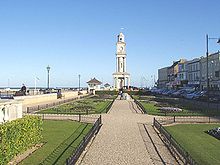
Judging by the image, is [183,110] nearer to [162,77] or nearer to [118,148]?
[118,148]

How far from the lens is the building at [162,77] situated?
512ft

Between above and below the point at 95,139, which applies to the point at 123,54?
above

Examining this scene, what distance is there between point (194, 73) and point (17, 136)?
93.0 meters

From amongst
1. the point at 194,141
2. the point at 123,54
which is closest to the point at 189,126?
the point at 194,141

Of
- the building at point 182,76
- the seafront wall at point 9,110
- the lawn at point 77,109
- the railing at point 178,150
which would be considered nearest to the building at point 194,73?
the building at point 182,76

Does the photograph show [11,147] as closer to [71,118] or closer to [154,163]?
[154,163]

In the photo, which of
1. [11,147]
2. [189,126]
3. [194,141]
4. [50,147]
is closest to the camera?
[11,147]

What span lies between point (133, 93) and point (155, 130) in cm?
6251

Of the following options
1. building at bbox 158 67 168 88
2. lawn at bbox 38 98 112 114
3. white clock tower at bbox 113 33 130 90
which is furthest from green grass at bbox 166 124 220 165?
building at bbox 158 67 168 88

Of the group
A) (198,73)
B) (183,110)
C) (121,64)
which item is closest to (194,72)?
(198,73)

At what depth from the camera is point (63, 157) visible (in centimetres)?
1388

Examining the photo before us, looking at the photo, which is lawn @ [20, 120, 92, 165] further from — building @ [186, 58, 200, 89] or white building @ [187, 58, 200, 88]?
white building @ [187, 58, 200, 88]

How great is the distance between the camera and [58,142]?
1717 cm

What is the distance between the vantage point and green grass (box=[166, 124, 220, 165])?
1417 cm
